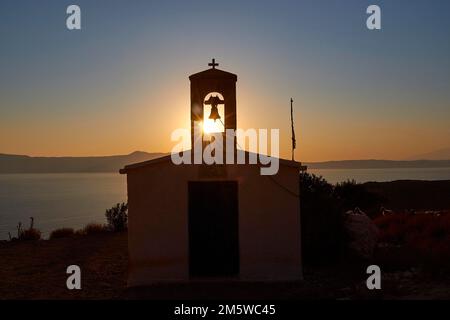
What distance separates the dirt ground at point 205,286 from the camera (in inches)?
396

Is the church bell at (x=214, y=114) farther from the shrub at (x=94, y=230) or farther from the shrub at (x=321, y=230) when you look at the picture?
the shrub at (x=94, y=230)

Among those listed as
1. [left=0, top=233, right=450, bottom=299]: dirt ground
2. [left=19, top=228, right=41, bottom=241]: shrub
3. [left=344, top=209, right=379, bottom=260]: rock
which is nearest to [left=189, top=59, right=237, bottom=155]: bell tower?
[left=0, top=233, right=450, bottom=299]: dirt ground

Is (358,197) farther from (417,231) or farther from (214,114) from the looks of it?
(214,114)

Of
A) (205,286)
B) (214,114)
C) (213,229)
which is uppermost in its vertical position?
(214,114)

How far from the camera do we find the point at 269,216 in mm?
11453

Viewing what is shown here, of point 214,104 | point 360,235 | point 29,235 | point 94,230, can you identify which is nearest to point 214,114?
point 214,104

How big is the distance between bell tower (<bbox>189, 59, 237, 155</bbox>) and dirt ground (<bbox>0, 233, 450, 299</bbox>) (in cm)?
300

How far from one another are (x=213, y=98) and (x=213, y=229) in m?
2.59

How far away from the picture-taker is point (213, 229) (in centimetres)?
1149

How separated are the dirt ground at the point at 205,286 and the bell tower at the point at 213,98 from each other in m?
3.00

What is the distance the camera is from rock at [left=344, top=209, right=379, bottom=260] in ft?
45.8
